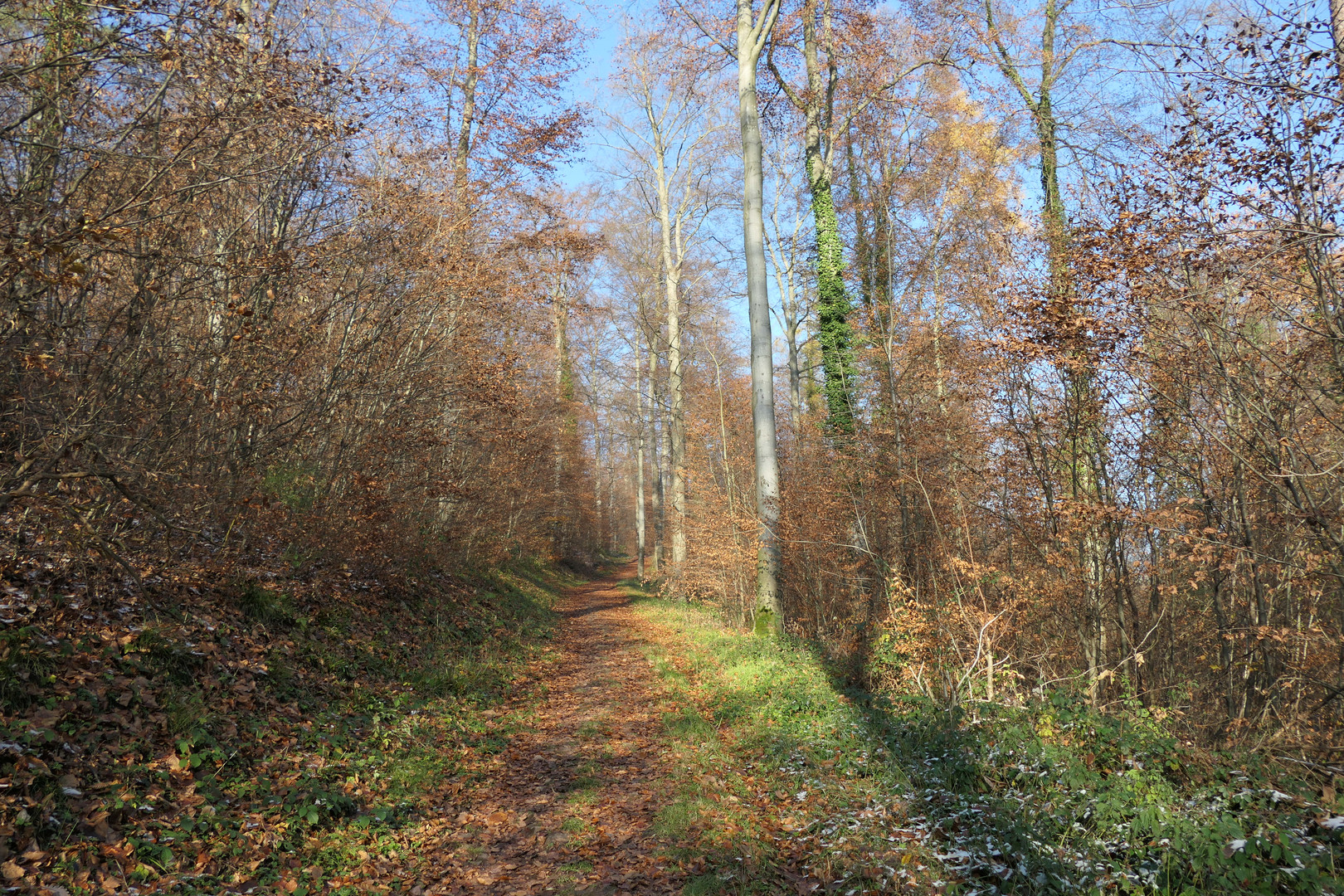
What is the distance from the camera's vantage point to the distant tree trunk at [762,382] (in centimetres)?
1089

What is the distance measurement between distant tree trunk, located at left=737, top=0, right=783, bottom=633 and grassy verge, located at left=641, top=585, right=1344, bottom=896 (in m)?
3.98

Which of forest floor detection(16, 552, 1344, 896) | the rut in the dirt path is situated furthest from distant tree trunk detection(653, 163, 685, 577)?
forest floor detection(16, 552, 1344, 896)

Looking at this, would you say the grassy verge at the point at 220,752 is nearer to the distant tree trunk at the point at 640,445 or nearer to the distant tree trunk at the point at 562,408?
the distant tree trunk at the point at 562,408

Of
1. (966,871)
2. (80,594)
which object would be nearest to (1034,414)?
(966,871)

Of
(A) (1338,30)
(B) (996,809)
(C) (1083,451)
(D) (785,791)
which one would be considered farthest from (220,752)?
(A) (1338,30)

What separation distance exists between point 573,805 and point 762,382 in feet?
23.0

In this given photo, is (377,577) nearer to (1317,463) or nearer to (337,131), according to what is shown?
(337,131)

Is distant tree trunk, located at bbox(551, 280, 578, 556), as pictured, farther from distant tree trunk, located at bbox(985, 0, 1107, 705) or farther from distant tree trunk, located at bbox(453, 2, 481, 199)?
distant tree trunk, located at bbox(985, 0, 1107, 705)

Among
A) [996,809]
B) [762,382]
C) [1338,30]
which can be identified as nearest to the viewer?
[996,809]

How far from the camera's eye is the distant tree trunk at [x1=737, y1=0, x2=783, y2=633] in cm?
1089

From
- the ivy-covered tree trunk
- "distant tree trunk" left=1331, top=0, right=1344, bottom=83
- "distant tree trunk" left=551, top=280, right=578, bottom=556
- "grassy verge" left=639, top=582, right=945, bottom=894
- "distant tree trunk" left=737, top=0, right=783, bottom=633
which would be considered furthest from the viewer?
"distant tree trunk" left=551, top=280, right=578, bottom=556

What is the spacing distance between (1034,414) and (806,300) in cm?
1319

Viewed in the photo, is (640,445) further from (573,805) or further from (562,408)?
(573,805)

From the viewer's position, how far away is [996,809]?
4.66 metres
